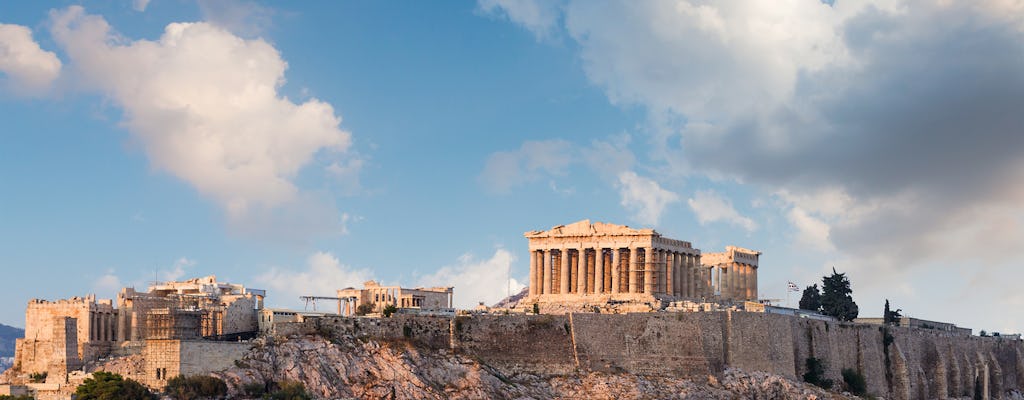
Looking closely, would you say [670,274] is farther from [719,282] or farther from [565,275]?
[719,282]

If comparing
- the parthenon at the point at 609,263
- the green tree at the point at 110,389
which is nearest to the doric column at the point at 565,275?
the parthenon at the point at 609,263

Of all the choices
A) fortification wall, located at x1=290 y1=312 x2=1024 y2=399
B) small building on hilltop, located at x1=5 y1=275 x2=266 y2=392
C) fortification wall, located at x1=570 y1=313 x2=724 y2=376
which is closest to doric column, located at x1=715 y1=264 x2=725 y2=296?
fortification wall, located at x1=290 y1=312 x2=1024 y2=399

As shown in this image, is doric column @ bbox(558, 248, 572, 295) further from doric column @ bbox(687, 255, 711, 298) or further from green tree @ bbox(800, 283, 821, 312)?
green tree @ bbox(800, 283, 821, 312)

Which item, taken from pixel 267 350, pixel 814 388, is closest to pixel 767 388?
pixel 814 388

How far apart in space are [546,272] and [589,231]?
17.1 feet

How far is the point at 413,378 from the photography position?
76.4 metres

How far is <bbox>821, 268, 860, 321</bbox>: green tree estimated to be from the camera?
381 ft

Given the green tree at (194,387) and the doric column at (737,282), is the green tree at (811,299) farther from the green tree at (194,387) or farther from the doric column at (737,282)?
the green tree at (194,387)

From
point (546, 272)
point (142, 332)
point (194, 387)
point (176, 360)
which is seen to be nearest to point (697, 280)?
point (546, 272)

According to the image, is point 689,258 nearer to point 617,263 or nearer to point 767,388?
point 617,263

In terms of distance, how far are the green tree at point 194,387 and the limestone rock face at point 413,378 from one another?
0.84 metres

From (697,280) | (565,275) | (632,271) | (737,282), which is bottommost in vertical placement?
(737,282)

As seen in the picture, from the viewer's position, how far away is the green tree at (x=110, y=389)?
66.1m

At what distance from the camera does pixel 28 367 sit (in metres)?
74.1
